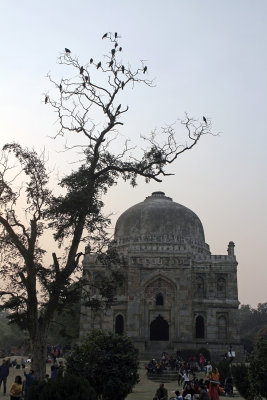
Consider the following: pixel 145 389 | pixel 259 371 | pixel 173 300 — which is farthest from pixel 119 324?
pixel 259 371

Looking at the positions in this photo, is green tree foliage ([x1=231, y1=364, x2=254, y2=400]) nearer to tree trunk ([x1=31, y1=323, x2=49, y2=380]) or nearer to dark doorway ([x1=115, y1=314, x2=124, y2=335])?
tree trunk ([x1=31, y1=323, x2=49, y2=380])

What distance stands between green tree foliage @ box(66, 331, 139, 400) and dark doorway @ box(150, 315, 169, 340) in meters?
22.5

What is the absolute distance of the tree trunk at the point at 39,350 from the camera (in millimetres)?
13047

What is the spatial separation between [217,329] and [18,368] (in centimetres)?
1509

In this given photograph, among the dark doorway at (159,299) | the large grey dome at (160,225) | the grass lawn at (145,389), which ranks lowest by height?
the grass lawn at (145,389)

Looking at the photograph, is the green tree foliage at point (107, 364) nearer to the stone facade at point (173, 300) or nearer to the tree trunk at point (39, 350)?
the tree trunk at point (39, 350)

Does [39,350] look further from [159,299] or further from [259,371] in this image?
[159,299]

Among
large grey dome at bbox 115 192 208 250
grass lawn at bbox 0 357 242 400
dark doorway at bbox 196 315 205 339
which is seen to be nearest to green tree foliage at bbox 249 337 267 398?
grass lawn at bbox 0 357 242 400

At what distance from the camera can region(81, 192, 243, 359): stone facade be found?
35.4 m

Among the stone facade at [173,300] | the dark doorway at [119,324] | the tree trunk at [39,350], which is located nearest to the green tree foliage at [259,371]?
the tree trunk at [39,350]

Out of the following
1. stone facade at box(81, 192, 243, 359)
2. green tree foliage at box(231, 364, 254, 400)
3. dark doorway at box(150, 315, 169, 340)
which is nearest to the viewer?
green tree foliage at box(231, 364, 254, 400)

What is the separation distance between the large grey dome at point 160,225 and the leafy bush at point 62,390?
29.7 m

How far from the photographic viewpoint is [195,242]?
41.8m

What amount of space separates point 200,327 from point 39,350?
82.6ft
